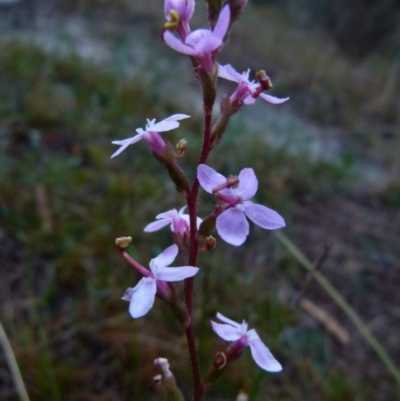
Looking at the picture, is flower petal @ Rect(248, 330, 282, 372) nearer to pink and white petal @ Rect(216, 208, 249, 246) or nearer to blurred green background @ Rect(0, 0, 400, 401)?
pink and white petal @ Rect(216, 208, 249, 246)

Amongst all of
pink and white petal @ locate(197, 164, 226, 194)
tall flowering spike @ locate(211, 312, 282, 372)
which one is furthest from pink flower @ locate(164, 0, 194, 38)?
tall flowering spike @ locate(211, 312, 282, 372)

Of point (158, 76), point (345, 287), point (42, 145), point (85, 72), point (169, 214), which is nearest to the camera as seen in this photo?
point (169, 214)

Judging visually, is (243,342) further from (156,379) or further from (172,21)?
(172,21)

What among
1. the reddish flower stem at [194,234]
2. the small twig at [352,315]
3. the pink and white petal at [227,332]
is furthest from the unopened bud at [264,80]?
the small twig at [352,315]

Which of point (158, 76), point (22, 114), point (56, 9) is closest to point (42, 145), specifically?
point (22, 114)

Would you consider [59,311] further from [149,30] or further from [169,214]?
[149,30]

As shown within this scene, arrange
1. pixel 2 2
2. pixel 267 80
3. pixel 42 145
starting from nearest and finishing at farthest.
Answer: pixel 267 80, pixel 42 145, pixel 2 2
